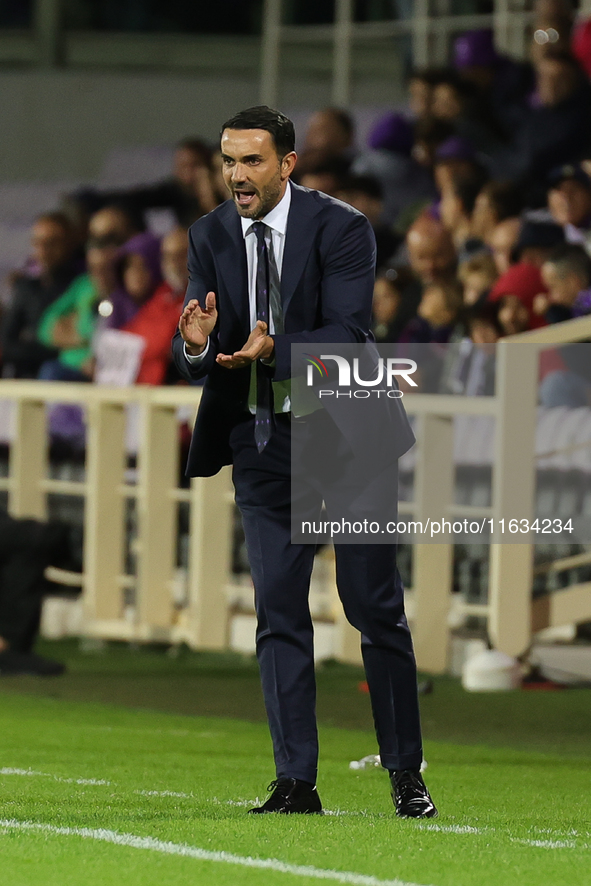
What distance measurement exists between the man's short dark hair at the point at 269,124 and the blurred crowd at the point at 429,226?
4.26m

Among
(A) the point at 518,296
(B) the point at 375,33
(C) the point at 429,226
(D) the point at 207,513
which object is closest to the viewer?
(A) the point at 518,296

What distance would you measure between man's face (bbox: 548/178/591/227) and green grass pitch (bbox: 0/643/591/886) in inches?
112

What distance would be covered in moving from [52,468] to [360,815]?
6833 mm

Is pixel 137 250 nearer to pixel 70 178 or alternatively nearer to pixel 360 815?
pixel 70 178

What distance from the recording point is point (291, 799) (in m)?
4.21

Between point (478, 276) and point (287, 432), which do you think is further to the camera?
point (478, 276)

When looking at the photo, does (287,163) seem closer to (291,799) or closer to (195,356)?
(195,356)

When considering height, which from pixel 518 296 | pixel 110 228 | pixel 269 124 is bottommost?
pixel 518 296

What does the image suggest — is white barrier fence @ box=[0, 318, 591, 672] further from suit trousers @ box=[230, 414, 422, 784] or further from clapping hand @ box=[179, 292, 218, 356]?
clapping hand @ box=[179, 292, 218, 356]

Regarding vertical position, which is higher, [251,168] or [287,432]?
[251,168]

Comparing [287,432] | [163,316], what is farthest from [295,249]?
[163,316]

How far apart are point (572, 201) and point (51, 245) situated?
4.19m

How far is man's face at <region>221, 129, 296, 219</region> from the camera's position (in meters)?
4.12

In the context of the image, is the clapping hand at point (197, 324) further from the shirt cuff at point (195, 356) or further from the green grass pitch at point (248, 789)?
the green grass pitch at point (248, 789)
